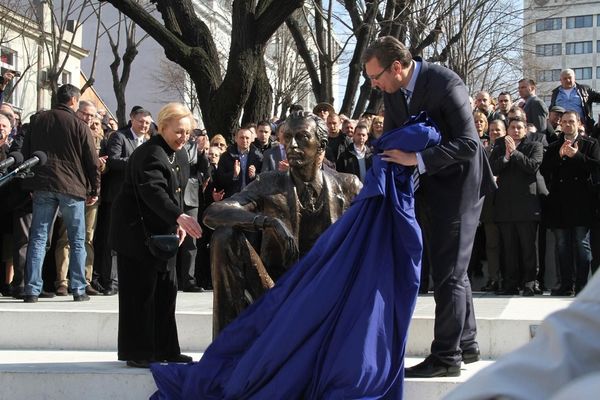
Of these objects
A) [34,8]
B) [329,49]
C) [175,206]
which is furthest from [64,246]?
[34,8]

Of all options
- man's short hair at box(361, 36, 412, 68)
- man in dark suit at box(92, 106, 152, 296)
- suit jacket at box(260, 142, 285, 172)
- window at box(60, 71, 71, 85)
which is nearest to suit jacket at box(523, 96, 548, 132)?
suit jacket at box(260, 142, 285, 172)

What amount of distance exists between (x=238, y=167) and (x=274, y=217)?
194 inches

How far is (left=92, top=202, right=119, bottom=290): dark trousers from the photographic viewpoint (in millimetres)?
9438

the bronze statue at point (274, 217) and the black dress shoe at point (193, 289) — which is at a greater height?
the bronze statue at point (274, 217)

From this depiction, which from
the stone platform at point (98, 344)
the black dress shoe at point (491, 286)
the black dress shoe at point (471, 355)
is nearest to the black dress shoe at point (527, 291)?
the black dress shoe at point (491, 286)

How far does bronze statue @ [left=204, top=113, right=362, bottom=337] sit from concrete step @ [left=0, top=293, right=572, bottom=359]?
1266 millimetres

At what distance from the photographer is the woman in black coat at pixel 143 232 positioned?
569 cm

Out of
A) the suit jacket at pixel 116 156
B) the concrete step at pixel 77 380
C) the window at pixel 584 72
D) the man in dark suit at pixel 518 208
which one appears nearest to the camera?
the concrete step at pixel 77 380

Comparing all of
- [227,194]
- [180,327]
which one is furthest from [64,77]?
[180,327]

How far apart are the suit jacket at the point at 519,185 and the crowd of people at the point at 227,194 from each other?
11 millimetres

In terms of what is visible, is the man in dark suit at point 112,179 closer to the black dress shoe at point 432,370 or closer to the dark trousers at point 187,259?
the dark trousers at point 187,259

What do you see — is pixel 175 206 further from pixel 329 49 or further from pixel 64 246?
pixel 329 49

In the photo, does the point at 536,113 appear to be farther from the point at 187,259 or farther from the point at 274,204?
the point at 274,204

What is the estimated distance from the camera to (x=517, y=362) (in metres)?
1.16
